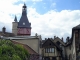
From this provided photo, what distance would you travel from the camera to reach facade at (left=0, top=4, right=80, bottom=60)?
38.4 meters

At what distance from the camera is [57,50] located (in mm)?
64812

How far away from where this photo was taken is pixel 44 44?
64125 millimetres

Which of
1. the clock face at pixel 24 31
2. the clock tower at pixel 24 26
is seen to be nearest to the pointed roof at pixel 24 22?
the clock tower at pixel 24 26

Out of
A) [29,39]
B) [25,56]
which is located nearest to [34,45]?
[29,39]

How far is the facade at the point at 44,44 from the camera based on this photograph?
3840cm

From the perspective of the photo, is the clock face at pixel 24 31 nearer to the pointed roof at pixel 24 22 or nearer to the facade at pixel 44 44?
the facade at pixel 44 44

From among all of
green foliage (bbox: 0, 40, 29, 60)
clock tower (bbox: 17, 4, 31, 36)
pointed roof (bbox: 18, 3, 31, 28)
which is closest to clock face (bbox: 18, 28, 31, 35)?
clock tower (bbox: 17, 4, 31, 36)

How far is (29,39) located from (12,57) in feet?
90.4

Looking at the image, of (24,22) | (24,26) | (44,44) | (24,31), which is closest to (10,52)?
(44,44)

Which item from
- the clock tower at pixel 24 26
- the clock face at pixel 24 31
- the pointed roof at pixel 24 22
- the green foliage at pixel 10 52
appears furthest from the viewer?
the pointed roof at pixel 24 22

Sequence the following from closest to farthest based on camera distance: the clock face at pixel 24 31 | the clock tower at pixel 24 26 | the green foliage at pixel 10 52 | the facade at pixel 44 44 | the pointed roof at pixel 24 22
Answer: the green foliage at pixel 10 52 → the facade at pixel 44 44 → the clock face at pixel 24 31 → the clock tower at pixel 24 26 → the pointed roof at pixel 24 22

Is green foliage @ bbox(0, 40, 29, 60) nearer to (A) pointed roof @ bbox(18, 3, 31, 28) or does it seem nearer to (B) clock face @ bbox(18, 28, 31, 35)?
(B) clock face @ bbox(18, 28, 31, 35)

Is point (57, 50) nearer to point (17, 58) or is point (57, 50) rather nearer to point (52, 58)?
point (52, 58)

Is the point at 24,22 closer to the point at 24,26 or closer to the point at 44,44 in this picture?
the point at 24,26
